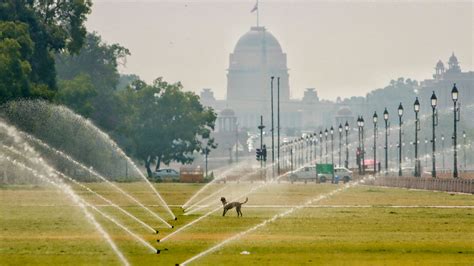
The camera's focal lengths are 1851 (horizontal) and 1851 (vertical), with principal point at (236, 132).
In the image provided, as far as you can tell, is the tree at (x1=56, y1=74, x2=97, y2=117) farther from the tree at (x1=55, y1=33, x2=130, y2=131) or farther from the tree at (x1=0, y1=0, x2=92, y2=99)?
the tree at (x1=0, y1=0, x2=92, y2=99)

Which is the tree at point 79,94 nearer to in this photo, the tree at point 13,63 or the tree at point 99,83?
the tree at point 99,83

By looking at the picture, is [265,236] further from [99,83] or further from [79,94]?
[99,83]

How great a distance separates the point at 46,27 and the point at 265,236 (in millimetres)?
81091

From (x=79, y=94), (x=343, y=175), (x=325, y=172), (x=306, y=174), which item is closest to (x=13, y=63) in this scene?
(x=79, y=94)

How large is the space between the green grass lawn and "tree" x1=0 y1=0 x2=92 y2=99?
168 ft

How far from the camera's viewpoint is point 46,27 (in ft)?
432

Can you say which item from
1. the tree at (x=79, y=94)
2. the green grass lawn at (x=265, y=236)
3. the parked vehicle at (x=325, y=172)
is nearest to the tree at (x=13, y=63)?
the tree at (x=79, y=94)

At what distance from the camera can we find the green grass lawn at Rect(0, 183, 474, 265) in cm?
4374

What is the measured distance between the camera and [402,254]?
45562mm

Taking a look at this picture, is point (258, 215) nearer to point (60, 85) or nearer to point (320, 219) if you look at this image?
point (320, 219)

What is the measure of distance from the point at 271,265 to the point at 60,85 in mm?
122735

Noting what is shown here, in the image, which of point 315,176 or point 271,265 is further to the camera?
point 315,176

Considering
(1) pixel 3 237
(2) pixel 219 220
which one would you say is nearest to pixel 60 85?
(2) pixel 219 220

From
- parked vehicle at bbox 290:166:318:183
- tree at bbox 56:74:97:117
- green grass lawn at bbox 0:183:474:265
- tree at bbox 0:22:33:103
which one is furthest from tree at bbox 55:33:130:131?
green grass lawn at bbox 0:183:474:265
